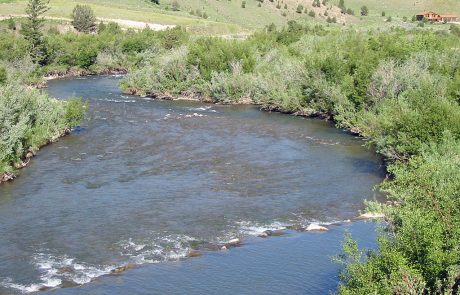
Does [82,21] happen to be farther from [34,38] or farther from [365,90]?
[365,90]

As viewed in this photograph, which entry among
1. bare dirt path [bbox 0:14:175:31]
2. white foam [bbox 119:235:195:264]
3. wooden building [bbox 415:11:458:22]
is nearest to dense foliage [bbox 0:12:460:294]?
white foam [bbox 119:235:195:264]

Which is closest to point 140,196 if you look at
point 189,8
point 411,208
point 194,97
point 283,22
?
point 411,208

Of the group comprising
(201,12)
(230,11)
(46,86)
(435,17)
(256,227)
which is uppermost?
(435,17)

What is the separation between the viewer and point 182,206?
32.7m

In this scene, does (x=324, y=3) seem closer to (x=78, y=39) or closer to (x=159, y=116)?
(x=78, y=39)

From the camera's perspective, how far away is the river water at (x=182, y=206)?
24703mm

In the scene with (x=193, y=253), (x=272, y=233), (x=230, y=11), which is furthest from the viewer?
(x=230, y=11)

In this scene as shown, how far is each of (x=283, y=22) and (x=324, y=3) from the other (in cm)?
2124

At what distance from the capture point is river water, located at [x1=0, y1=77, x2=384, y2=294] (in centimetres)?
2470

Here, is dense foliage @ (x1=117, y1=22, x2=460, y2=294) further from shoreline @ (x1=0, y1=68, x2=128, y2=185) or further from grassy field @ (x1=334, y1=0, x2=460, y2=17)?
grassy field @ (x1=334, y1=0, x2=460, y2=17)

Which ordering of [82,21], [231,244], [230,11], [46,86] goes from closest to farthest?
[231,244] < [46,86] < [82,21] < [230,11]

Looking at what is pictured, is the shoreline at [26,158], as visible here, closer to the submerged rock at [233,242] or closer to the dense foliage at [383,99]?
the submerged rock at [233,242]

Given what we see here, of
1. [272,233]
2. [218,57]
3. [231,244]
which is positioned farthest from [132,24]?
[231,244]

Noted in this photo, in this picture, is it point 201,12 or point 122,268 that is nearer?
point 122,268
